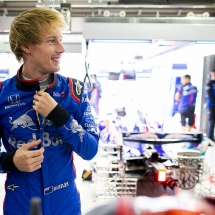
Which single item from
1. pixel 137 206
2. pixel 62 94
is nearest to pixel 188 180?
pixel 62 94

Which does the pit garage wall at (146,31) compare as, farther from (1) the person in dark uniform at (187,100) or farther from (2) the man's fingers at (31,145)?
(2) the man's fingers at (31,145)

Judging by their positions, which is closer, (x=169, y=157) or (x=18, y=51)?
(x=18, y=51)

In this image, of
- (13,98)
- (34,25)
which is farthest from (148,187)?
(34,25)

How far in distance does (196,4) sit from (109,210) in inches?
118

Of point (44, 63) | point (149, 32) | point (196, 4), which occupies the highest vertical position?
point (196, 4)

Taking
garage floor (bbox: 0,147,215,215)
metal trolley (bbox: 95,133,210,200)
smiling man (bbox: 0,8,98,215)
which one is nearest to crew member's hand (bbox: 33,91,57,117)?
smiling man (bbox: 0,8,98,215)

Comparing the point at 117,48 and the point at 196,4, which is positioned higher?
the point at 196,4

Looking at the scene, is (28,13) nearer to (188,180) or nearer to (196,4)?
(188,180)

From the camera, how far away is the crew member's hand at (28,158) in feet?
2.82

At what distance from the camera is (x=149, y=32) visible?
2861 millimetres

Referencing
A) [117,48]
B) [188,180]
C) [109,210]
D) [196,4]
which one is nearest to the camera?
[109,210]

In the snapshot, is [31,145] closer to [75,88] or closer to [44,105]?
[44,105]

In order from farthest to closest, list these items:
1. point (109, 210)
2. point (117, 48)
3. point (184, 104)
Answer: point (184, 104) < point (117, 48) < point (109, 210)

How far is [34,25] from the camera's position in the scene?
36.2 inches
